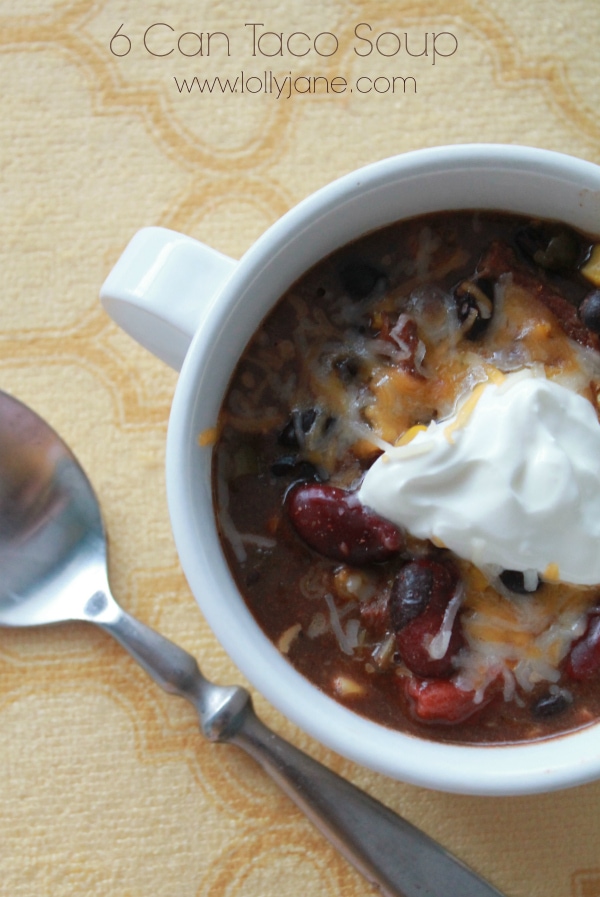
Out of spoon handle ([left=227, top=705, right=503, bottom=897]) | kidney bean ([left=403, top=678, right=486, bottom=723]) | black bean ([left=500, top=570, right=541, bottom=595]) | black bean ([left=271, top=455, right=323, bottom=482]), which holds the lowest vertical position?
spoon handle ([left=227, top=705, right=503, bottom=897])

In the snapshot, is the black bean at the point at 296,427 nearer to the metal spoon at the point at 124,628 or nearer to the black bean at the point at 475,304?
the black bean at the point at 475,304

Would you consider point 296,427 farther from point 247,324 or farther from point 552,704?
point 552,704

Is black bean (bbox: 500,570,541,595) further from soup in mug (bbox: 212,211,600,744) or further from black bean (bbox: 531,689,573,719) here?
black bean (bbox: 531,689,573,719)

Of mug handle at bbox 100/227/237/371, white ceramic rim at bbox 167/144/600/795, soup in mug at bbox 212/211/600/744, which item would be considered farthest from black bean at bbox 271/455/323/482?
mug handle at bbox 100/227/237/371

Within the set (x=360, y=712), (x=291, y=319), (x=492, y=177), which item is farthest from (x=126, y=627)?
(x=492, y=177)

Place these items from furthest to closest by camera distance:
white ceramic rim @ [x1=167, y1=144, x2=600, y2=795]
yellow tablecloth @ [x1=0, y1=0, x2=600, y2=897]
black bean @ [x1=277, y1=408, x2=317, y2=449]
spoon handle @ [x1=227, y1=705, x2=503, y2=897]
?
yellow tablecloth @ [x1=0, y1=0, x2=600, y2=897], spoon handle @ [x1=227, y1=705, x2=503, y2=897], black bean @ [x1=277, y1=408, x2=317, y2=449], white ceramic rim @ [x1=167, y1=144, x2=600, y2=795]

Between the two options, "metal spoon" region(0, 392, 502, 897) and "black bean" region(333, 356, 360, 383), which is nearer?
"black bean" region(333, 356, 360, 383)

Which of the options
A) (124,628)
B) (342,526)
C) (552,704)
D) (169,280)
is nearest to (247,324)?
(169,280)

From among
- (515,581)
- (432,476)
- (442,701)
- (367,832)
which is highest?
(432,476)
